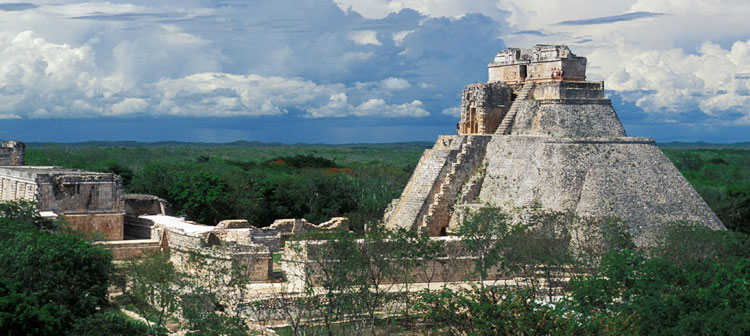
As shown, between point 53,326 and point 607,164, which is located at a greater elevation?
point 607,164

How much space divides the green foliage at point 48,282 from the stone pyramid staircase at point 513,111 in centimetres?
1250

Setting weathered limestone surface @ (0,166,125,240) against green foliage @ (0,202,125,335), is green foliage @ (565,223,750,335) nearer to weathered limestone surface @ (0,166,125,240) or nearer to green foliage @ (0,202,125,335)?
green foliage @ (0,202,125,335)

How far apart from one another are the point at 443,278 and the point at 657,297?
7.20 metres

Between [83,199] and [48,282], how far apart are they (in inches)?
328

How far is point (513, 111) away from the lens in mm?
28641

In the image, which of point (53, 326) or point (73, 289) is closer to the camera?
point (53, 326)

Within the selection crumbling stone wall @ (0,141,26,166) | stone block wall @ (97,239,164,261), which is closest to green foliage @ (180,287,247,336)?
stone block wall @ (97,239,164,261)

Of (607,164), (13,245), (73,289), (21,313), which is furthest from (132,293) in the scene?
(607,164)

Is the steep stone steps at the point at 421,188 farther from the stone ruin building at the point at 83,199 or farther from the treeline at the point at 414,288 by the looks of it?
the stone ruin building at the point at 83,199

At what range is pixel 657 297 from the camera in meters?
18.2

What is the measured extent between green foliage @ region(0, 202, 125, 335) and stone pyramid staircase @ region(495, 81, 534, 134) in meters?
12.5

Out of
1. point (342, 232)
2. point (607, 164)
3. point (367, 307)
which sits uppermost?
point (607, 164)

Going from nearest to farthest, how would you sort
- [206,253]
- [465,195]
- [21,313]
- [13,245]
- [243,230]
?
[21,313] → [13,245] → [206,253] → [243,230] → [465,195]

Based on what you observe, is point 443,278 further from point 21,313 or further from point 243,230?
point 21,313
